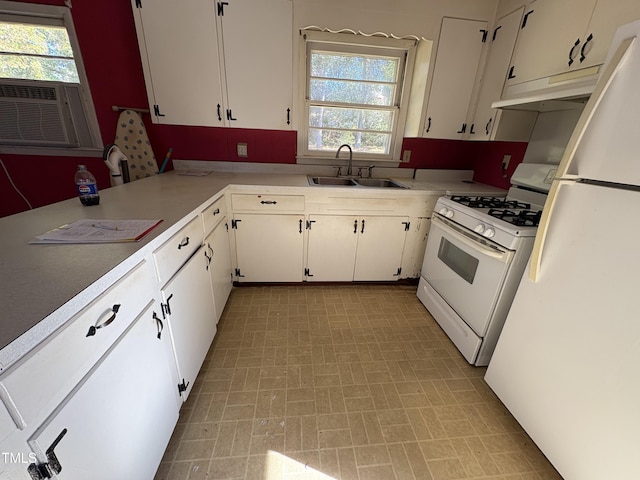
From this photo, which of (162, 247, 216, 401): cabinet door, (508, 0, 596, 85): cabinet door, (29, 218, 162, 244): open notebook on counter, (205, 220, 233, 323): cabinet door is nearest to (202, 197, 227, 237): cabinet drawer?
(205, 220, 233, 323): cabinet door

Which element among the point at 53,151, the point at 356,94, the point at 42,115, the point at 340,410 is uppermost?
the point at 356,94

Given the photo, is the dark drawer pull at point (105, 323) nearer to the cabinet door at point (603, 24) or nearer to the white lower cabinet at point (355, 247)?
the white lower cabinet at point (355, 247)

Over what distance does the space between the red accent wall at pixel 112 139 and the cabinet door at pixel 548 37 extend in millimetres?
620

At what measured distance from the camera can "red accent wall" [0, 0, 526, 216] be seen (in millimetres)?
2129

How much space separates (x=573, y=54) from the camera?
153 cm

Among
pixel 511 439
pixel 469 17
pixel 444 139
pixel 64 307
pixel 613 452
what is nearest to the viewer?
pixel 64 307

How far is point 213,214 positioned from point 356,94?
180cm

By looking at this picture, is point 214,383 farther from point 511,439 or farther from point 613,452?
point 613,452

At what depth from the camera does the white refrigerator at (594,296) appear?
88 centimetres

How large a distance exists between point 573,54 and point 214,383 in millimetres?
A: 2808

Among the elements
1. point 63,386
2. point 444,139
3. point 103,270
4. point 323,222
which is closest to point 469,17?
point 444,139

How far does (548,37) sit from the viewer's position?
5.56ft

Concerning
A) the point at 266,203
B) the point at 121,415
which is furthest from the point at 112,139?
the point at 121,415

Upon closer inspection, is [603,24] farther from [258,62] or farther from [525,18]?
[258,62]
